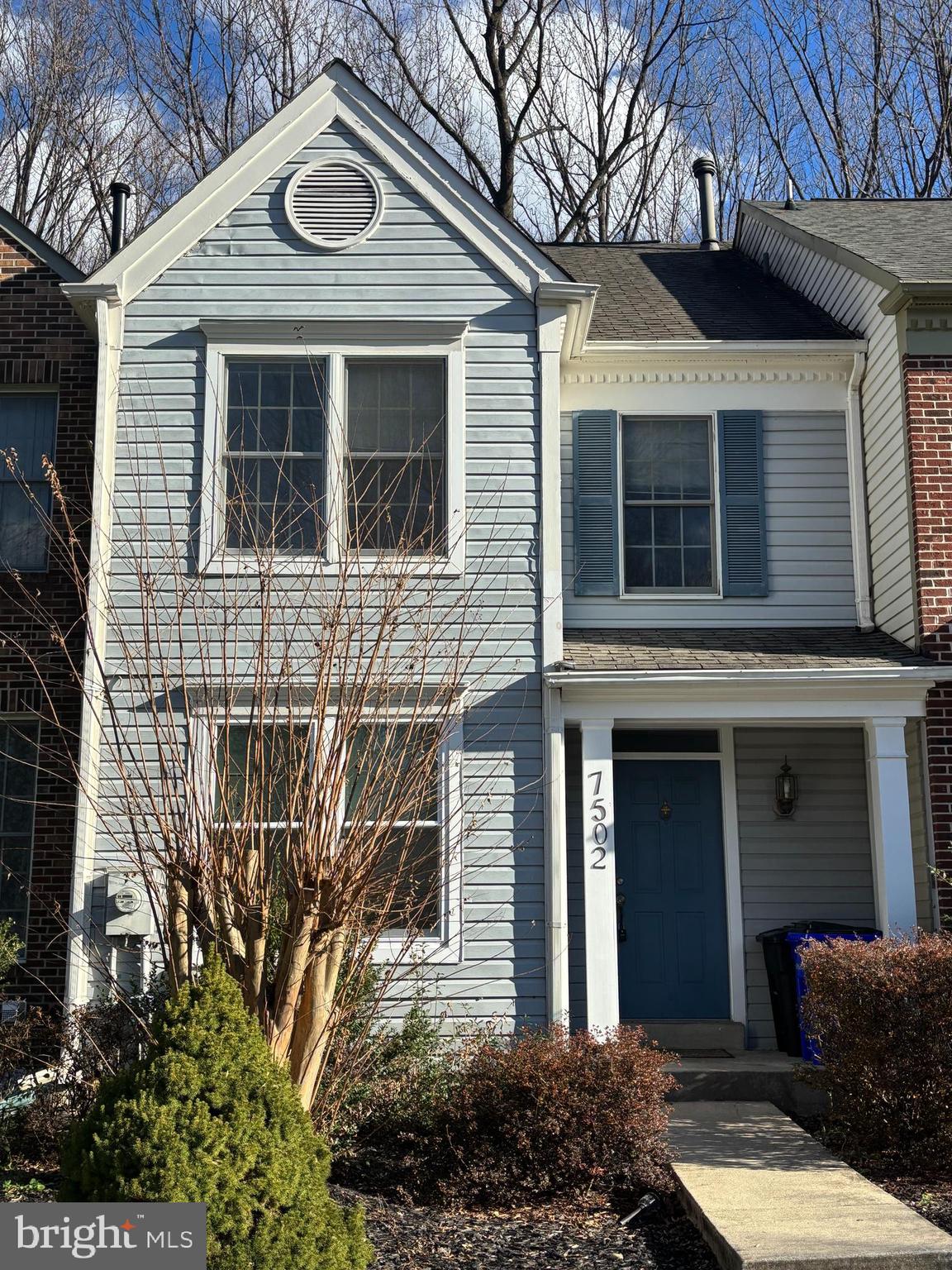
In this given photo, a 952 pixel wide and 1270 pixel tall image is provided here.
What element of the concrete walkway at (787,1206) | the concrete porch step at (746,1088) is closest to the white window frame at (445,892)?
the concrete porch step at (746,1088)

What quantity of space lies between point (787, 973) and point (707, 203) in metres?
9.00

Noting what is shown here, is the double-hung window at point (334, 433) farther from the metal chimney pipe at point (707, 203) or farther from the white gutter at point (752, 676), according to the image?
the metal chimney pipe at point (707, 203)

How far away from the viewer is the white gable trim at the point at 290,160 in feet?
32.2

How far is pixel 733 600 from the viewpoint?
34.6 feet

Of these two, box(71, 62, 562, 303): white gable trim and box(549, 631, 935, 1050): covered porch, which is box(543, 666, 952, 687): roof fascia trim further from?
box(71, 62, 562, 303): white gable trim

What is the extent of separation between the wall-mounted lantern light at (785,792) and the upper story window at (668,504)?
1685 mm

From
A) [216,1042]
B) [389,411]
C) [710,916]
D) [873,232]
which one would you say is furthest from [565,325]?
[216,1042]

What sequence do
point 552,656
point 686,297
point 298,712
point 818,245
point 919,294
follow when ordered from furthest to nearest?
1. point 686,297
2. point 818,245
3. point 919,294
4. point 552,656
5. point 298,712

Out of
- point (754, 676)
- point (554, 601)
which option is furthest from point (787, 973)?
point (554, 601)

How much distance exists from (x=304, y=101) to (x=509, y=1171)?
7927 mm

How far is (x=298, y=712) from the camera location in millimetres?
7719

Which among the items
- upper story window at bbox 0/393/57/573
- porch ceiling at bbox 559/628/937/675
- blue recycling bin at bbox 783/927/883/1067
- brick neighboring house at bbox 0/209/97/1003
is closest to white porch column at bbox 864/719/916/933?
blue recycling bin at bbox 783/927/883/1067

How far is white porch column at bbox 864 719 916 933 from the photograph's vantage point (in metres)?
9.03

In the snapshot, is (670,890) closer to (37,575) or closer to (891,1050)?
(891,1050)
